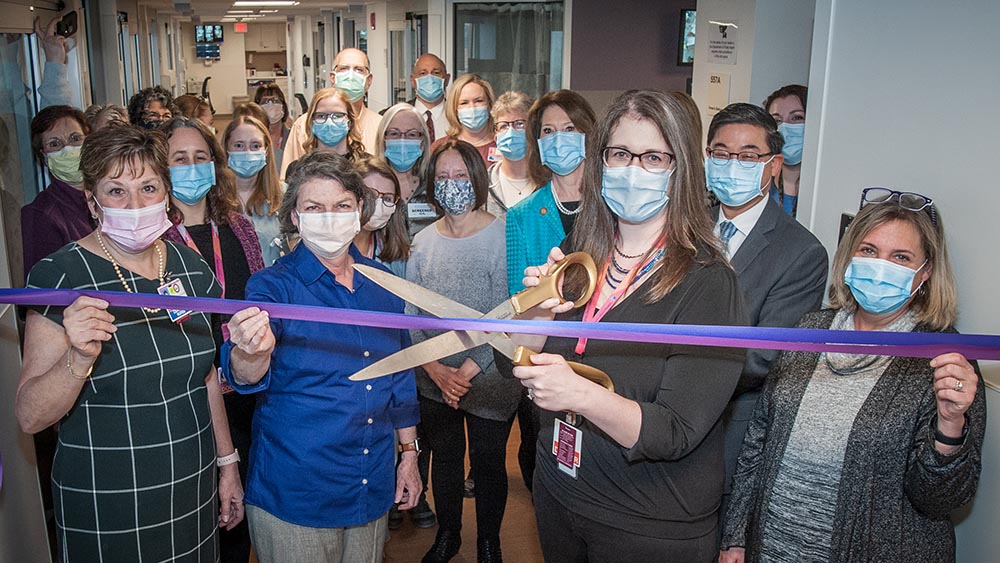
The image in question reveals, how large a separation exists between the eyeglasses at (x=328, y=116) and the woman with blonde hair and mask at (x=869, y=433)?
2.88 meters

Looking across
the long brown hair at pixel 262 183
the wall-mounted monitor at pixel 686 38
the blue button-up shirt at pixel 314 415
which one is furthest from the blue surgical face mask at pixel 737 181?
the wall-mounted monitor at pixel 686 38

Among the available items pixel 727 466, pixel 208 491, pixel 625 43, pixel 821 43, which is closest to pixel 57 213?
pixel 208 491

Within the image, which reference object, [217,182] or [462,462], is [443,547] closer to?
[462,462]

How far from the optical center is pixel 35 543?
2.72 metres

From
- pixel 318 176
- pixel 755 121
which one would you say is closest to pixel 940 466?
pixel 755 121

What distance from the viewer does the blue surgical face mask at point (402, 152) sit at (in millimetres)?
4180

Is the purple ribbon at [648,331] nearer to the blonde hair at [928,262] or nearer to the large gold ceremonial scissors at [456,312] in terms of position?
the large gold ceremonial scissors at [456,312]

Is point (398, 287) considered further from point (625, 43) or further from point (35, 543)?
point (625, 43)

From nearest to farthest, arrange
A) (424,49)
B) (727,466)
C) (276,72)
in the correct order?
(727,466)
(424,49)
(276,72)

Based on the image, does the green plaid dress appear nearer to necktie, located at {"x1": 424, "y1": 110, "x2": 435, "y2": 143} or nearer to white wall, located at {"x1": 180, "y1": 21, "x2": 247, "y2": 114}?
necktie, located at {"x1": 424, "y1": 110, "x2": 435, "y2": 143}

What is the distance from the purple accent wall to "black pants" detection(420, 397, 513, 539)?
19.0ft

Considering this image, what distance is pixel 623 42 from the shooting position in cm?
841

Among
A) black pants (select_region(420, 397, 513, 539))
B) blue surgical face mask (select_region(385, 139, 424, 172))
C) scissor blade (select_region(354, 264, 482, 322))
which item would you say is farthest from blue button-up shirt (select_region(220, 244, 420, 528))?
blue surgical face mask (select_region(385, 139, 424, 172))

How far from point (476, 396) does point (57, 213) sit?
194 centimetres
